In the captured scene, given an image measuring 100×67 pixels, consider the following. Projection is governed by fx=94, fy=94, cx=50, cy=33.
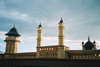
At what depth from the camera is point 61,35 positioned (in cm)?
2848

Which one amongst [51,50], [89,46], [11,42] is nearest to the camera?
[51,50]

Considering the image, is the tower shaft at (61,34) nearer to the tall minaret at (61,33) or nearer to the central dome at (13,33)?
the tall minaret at (61,33)

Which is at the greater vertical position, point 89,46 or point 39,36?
point 39,36

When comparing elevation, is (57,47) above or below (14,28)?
below

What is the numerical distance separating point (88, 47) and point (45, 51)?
17.6 meters
